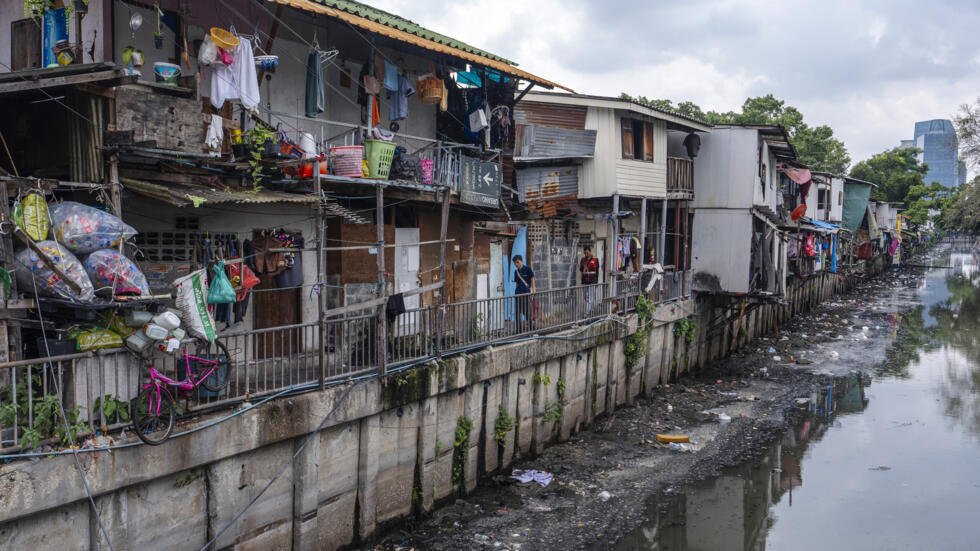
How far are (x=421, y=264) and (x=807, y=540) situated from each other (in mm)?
9320

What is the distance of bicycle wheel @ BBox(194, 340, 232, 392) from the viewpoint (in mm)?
8500

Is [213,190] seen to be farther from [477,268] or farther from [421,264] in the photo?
[477,268]

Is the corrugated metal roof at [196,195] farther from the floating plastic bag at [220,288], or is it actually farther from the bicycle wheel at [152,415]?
the bicycle wheel at [152,415]

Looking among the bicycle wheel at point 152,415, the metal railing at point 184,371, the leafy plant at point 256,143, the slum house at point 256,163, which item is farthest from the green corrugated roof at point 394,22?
the bicycle wheel at point 152,415

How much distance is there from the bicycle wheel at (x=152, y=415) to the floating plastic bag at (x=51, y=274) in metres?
1.22

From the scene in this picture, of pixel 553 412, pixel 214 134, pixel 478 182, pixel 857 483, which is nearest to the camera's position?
pixel 214 134

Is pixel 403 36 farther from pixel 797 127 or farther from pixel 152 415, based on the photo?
pixel 797 127

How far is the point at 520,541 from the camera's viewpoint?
10.9 m

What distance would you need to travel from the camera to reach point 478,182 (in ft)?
48.8

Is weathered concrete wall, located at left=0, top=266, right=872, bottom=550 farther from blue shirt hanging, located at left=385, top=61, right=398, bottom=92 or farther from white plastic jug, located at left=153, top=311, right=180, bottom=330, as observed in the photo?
blue shirt hanging, located at left=385, top=61, right=398, bottom=92

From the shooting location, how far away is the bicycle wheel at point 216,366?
850 cm

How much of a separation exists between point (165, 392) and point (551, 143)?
14.3 metres

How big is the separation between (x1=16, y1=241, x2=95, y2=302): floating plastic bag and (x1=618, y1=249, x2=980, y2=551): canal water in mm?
8783

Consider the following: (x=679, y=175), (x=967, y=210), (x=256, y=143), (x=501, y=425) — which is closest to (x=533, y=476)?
(x=501, y=425)
